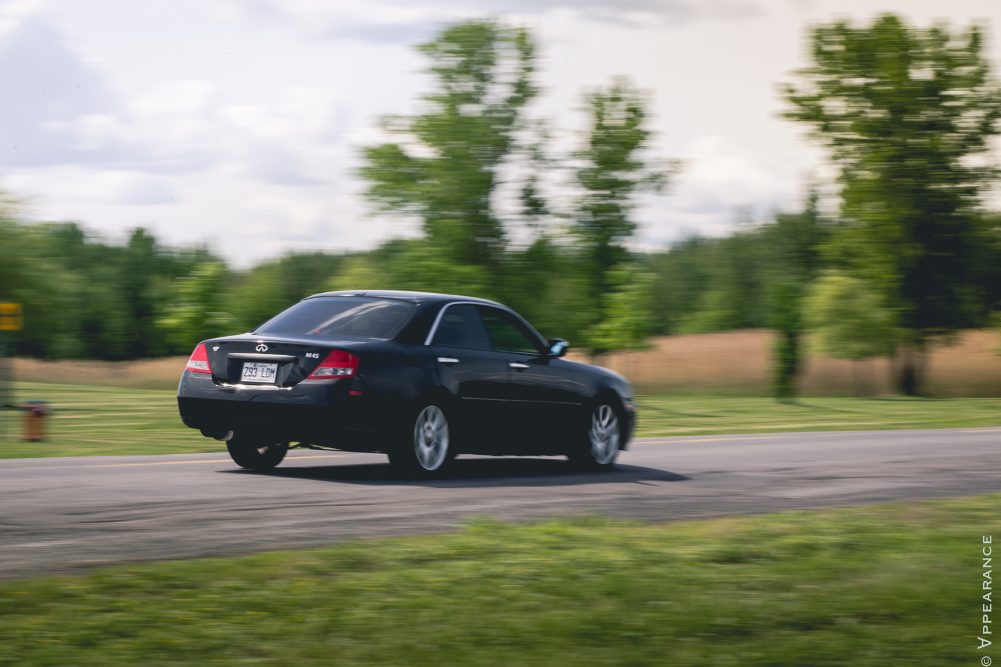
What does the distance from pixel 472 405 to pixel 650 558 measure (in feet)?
16.0

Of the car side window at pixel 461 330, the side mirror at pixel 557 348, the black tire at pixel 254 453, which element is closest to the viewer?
the car side window at pixel 461 330

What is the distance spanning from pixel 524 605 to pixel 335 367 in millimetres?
5253

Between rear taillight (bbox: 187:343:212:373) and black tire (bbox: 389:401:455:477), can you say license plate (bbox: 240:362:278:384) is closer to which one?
rear taillight (bbox: 187:343:212:373)

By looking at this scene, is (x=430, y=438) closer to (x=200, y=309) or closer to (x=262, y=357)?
(x=262, y=357)

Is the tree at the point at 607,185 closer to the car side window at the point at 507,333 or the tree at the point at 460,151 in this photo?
the tree at the point at 460,151

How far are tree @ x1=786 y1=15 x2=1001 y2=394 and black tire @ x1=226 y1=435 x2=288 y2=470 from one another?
48.3m

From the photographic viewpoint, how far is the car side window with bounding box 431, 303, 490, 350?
1212 centimetres

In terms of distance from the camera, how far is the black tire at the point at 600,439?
13594mm

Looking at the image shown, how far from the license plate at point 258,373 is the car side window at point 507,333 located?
236 cm

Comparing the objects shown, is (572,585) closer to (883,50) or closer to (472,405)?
(472,405)

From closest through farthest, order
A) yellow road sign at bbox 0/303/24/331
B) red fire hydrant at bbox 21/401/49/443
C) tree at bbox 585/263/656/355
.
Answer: yellow road sign at bbox 0/303/24/331 → red fire hydrant at bbox 21/401/49/443 → tree at bbox 585/263/656/355

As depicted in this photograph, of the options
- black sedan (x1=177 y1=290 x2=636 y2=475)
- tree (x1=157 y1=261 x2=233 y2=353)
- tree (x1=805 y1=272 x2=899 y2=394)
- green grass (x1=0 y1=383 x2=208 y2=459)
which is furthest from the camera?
tree (x1=805 y1=272 x2=899 y2=394)

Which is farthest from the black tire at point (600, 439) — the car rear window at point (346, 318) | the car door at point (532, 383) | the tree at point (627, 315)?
the tree at point (627, 315)

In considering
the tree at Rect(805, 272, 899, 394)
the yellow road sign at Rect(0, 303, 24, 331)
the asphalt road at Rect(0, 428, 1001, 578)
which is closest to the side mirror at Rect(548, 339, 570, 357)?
the asphalt road at Rect(0, 428, 1001, 578)
